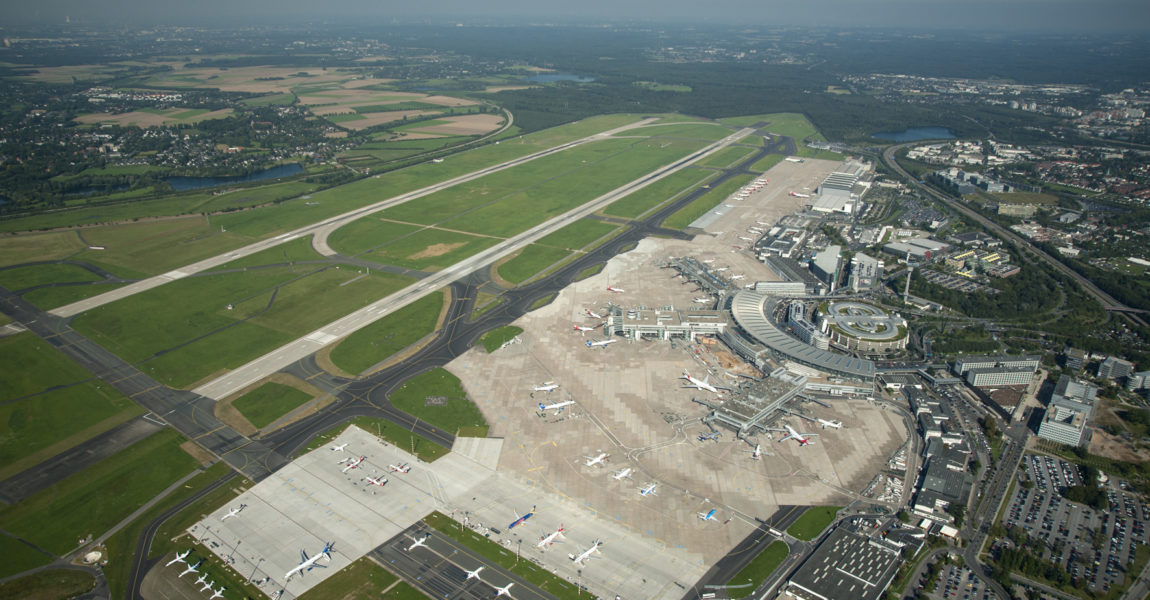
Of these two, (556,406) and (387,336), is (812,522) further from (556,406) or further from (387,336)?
(387,336)

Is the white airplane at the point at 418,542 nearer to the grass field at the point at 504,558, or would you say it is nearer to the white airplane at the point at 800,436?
the grass field at the point at 504,558

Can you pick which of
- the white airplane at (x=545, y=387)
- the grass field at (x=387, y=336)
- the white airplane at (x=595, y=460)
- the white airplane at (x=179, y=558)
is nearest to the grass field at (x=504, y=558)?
the white airplane at (x=595, y=460)

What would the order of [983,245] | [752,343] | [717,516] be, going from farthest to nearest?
1. [983,245]
2. [752,343]
3. [717,516]

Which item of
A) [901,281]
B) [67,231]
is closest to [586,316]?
[901,281]

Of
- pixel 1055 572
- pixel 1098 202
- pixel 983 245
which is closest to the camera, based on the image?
pixel 1055 572

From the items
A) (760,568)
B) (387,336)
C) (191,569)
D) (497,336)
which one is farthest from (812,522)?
(387,336)

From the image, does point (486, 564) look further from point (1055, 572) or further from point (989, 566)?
point (1055, 572)

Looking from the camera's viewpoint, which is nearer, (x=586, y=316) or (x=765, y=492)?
(x=765, y=492)
